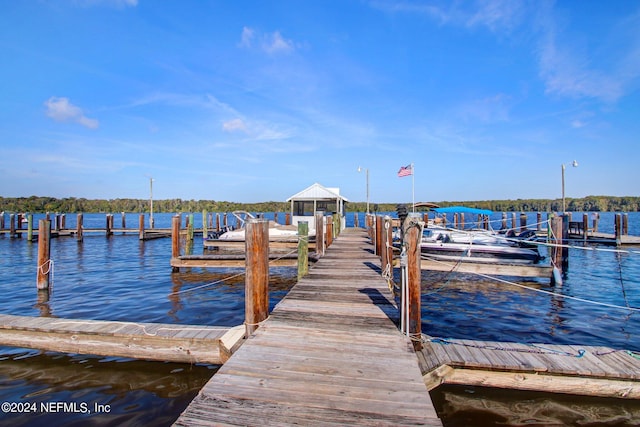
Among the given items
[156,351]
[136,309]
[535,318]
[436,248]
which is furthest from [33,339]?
[436,248]

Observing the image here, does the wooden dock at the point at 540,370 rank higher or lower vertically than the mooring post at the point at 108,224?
lower

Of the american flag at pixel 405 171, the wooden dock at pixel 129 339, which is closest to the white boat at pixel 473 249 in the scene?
the american flag at pixel 405 171

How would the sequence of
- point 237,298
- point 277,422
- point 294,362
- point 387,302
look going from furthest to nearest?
1. point 237,298
2. point 387,302
3. point 294,362
4. point 277,422

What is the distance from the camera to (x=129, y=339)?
214 inches

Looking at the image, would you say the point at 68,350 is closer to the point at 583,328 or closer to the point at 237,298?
the point at 237,298

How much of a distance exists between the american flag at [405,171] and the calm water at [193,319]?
11.0 m

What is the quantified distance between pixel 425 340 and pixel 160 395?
423cm

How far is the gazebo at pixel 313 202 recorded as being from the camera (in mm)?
24859

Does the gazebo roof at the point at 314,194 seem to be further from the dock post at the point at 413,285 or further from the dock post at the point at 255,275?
the dock post at the point at 413,285

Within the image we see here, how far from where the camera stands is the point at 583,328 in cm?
809

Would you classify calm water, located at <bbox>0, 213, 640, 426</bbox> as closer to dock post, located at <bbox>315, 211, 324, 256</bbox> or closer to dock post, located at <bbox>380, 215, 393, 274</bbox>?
dock post, located at <bbox>380, 215, 393, 274</bbox>

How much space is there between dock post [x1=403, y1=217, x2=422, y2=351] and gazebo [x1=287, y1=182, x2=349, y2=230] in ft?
64.9

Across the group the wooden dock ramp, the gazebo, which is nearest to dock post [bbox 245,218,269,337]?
the wooden dock ramp

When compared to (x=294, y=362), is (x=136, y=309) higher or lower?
lower
